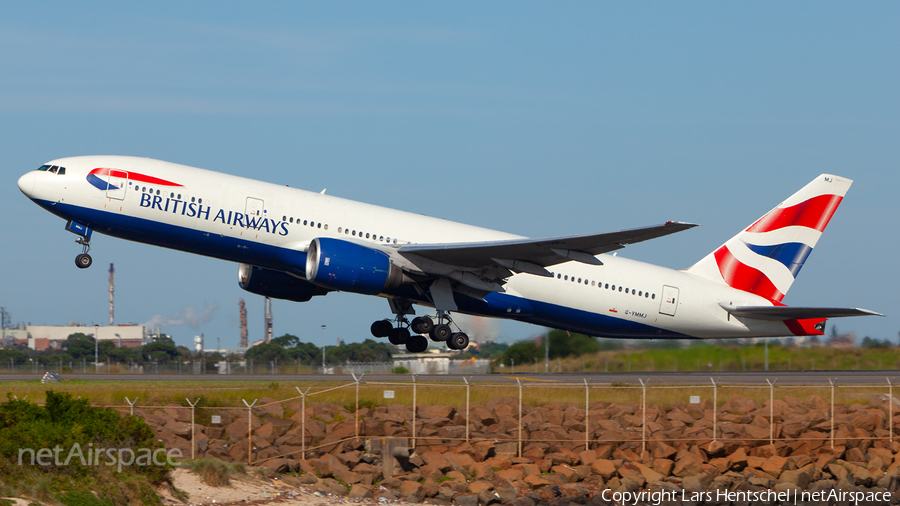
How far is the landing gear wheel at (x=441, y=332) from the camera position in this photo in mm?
29328

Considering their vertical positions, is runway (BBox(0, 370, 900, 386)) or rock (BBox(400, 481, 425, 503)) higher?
runway (BBox(0, 370, 900, 386))

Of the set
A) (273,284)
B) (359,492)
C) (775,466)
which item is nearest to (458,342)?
(273,284)

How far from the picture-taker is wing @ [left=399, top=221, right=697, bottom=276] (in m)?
23.8

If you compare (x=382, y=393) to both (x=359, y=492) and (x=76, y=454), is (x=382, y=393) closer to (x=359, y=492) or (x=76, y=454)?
(x=359, y=492)

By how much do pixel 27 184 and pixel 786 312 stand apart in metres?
24.8

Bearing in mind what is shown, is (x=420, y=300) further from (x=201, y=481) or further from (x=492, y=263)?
(x=201, y=481)

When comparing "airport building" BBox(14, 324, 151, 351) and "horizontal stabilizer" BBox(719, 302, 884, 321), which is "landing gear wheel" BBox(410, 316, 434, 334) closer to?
"horizontal stabilizer" BBox(719, 302, 884, 321)

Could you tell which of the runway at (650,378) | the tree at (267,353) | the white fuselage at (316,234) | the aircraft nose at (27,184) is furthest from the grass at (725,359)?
the aircraft nose at (27,184)

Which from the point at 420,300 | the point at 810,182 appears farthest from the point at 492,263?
the point at 810,182

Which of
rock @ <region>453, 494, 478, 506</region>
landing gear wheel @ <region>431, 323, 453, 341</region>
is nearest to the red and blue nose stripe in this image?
landing gear wheel @ <region>431, 323, 453, 341</region>

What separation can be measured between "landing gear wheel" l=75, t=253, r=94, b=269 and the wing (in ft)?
32.3

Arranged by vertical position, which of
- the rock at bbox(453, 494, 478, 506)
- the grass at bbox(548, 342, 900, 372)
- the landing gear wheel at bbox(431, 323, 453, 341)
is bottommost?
the rock at bbox(453, 494, 478, 506)

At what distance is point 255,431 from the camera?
74.6ft

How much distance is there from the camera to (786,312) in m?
30.3
